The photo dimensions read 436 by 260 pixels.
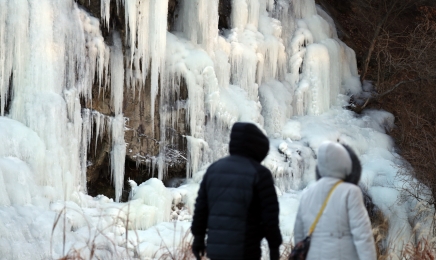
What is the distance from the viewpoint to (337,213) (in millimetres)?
3885

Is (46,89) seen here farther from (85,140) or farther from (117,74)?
(117,74)

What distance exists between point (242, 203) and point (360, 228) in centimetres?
69

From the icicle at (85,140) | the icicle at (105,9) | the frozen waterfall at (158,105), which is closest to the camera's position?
the frozen waterfall at (158,105)

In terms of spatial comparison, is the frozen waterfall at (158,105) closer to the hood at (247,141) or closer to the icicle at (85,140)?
the icicle at (85,140)

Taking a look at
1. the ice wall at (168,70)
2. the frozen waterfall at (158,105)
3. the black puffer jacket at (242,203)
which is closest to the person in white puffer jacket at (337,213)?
the black puffer jacket at (242,203)

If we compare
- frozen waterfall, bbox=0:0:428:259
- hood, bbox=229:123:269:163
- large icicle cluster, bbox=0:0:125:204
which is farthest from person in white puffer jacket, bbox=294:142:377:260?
large icicle cluster, bbox=0:0:125:204

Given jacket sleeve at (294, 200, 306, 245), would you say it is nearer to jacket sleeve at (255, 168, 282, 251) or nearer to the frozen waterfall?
jacket sleeve at (255, 168, 282, 251)

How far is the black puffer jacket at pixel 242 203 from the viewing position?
386 centimetres

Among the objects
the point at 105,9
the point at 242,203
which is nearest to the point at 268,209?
the point at 242,203

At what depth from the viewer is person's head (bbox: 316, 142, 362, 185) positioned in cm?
396

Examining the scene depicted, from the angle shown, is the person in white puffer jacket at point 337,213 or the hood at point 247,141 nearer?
the person in white puffer jacket at point 337,213

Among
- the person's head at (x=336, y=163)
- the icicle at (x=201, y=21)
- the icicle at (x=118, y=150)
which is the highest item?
the icicle at (x=201, y=21)

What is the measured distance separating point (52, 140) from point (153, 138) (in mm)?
3045

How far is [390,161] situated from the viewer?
14.5 meters
